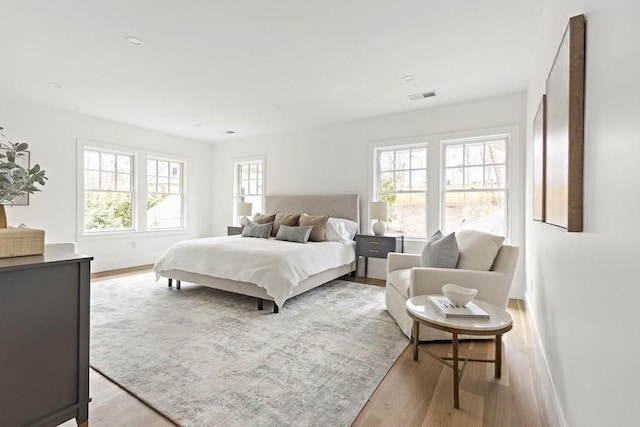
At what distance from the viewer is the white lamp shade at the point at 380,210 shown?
4.75 metres

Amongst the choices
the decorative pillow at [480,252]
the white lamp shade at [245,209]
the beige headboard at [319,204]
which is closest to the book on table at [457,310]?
the decorative pillow at [480,252]

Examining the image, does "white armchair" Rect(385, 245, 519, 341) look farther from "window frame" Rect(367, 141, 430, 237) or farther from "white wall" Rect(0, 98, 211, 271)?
"white wall" Rect(0, 98, 211, 271)

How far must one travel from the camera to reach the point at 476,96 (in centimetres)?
423

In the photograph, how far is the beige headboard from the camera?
522cm

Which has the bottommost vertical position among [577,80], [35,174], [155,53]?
[35,174]

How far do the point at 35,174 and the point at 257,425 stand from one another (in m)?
1.69

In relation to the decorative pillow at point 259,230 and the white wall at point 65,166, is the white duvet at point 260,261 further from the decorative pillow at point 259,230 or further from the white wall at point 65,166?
the white wall at point 65,166

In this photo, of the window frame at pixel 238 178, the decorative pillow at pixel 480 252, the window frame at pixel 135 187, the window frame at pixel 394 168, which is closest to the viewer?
the decorative pillow at pixel 480 252

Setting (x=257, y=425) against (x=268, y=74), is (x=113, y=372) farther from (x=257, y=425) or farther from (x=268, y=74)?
(x=268, y=74)

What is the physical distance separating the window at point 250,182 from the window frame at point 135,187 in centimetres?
110

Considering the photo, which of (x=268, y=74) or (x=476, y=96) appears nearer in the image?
(x=268, y=74)

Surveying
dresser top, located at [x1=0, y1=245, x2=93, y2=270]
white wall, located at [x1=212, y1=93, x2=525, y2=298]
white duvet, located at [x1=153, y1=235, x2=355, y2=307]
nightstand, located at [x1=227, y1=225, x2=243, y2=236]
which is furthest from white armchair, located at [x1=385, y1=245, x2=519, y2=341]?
nightstand, located at [x1=227, y1=225, x2=243, y2=236]

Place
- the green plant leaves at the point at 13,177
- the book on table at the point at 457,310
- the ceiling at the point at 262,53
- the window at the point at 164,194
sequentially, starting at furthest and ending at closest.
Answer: the window at the point at 164,194, the ceiling at the point at 262,53, the book on table at the point at 457,310, the green plant leaves at the point at 13,177

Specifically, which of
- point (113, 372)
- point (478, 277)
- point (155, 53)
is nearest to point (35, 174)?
point (113, 372)
